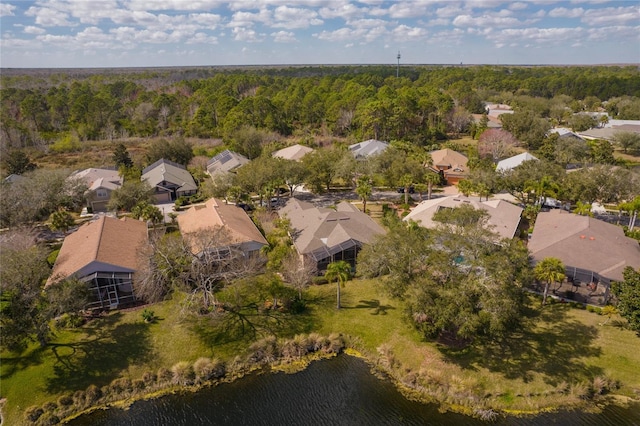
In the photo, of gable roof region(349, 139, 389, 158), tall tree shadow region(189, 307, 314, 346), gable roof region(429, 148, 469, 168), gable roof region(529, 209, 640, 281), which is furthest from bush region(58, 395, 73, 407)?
gable roof region(429, 148, 469, 168)

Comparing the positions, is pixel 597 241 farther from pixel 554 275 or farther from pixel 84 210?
pixel 84 210

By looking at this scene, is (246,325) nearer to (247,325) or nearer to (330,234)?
(247,325)

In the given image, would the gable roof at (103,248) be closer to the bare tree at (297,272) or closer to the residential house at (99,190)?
the bare tree at (297,272)

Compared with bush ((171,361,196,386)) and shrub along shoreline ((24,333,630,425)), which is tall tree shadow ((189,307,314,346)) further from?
bush ((171,361,196,386))

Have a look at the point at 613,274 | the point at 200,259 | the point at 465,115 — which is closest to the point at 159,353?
the point at 200,259

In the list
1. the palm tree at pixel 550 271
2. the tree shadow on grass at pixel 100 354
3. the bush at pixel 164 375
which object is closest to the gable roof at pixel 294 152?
the tree shadow on grass at pixel 100 354
